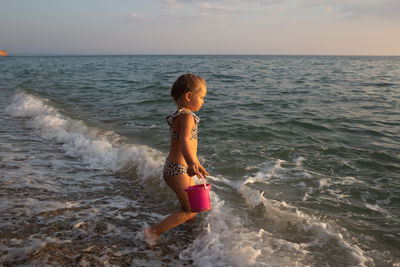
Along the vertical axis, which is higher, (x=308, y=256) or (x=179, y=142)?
(x=179, y=142)

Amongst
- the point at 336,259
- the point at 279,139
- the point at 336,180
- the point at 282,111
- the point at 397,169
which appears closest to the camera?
the point at 336,259

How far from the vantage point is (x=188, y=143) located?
2504 millimetres

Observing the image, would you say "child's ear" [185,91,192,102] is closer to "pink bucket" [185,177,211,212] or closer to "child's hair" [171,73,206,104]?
"child's hair" [171,73,206,104]

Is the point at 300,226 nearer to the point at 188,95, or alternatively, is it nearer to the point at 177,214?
the point at 177,214

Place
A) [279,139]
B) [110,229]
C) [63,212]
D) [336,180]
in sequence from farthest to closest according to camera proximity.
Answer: [279,139]
[336,180]
[63,212]
[110,229]

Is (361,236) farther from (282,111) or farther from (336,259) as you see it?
(282,111)

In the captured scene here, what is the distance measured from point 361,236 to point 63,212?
3.32 m

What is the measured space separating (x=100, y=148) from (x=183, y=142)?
147 inches

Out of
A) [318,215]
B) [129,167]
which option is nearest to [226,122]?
[129,167]

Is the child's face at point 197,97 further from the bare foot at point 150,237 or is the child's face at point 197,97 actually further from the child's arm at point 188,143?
the bare foot at point 150,237

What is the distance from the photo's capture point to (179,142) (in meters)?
2.72

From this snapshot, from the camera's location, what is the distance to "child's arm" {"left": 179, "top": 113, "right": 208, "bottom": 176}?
2.46m

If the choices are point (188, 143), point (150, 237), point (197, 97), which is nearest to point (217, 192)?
point (150, 237)

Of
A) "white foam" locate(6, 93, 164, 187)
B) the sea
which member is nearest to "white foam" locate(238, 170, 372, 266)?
the sea
